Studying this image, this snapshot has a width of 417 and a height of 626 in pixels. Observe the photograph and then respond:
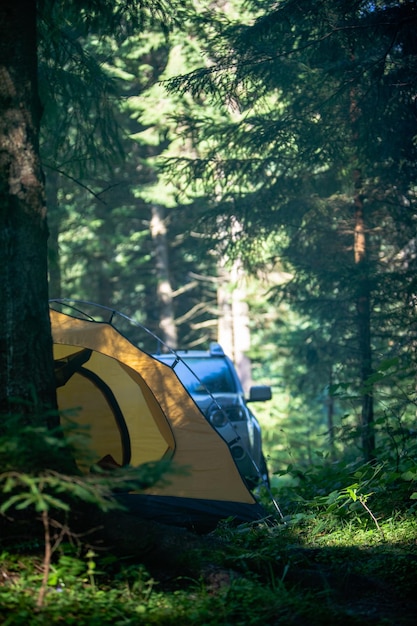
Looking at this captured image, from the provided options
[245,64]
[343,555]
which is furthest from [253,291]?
[343,555]

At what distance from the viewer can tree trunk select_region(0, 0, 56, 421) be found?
5.02 metres

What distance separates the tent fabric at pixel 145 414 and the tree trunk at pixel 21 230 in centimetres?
178

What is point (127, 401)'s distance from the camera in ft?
25.8

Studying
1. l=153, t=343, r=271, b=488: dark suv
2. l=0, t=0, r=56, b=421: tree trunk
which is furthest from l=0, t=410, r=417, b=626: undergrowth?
l=153, t=343, r=271, b=488: dark suv

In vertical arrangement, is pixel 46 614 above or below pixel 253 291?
below

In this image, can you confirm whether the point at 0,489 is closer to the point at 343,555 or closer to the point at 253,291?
the point at 343,555

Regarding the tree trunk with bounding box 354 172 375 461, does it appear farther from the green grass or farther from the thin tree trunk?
the thin tree trunk

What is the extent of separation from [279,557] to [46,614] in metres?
1.87

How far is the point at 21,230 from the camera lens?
5.14 m

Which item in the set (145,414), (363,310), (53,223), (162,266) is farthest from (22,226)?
(162,266)

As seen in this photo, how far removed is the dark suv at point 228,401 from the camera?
9000mm

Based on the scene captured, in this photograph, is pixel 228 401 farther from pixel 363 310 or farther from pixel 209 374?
pixel 363 310

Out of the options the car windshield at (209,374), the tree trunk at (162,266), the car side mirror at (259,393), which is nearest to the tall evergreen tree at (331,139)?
the car side mirror at (259,393)

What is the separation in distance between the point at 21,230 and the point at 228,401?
4934 mm
